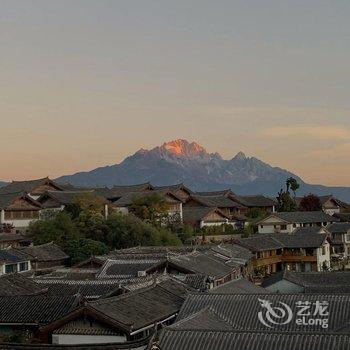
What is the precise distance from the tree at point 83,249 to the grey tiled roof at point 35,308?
19.9 metres

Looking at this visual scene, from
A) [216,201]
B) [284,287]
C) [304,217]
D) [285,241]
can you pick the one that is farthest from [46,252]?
[304,217]

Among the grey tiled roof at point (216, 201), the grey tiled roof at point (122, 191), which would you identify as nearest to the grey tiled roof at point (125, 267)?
the grey tiled roof at point (122, 191)

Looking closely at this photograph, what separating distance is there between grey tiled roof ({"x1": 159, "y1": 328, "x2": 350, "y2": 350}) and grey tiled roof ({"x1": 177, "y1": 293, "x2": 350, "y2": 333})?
172 inches

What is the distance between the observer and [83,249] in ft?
159

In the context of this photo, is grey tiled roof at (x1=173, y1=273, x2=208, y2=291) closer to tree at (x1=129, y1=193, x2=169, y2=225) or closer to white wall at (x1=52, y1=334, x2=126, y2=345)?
white wall at (x1=52, y1=334, x2=126, y2=345)

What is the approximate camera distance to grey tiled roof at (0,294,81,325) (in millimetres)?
25750

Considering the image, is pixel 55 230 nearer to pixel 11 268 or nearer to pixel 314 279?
pixel 11 268

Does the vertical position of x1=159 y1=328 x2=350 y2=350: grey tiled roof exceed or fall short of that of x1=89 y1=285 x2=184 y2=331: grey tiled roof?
it exceeds it

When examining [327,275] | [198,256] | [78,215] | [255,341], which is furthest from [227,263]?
[255,341]

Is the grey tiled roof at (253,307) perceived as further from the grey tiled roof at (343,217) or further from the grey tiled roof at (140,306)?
the grey tiled roof at (343,217)

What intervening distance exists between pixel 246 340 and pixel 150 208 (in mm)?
43592

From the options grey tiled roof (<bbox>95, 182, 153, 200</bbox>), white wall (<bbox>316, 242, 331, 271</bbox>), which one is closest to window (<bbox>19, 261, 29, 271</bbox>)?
white wall (<bbox>316, 242, 331, 271</bbox>)

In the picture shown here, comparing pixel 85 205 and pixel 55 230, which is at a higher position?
pixel 85 205

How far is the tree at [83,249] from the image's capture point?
47688mm
